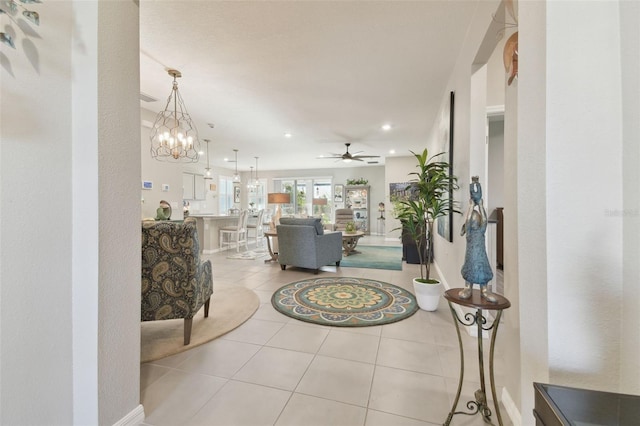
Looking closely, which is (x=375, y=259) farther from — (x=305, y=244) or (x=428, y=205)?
(x=428, y=205)

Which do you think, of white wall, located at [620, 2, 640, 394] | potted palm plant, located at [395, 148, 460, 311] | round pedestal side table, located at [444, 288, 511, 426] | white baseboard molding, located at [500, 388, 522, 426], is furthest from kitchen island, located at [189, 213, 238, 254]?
white wall, located at [620, 2, 640, 394]

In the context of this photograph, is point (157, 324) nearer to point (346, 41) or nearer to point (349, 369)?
point (349, 369)

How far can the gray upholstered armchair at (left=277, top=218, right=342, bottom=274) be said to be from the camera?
426cm

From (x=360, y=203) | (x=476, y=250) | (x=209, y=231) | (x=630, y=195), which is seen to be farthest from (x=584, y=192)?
(x=360, y=203)

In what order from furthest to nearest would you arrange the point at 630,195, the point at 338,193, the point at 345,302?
the point at 338,193 < the point at 345,302 < the point at 630,195

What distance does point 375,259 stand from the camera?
5.45 meters

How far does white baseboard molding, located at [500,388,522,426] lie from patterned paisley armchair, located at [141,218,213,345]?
7.08 feet

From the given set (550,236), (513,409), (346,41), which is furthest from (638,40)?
(346,41)

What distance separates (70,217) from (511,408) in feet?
7.75

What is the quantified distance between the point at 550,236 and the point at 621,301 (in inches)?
9.5

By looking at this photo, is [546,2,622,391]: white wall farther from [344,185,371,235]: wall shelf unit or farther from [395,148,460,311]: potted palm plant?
[344,185,371,235]: wall shelf unit

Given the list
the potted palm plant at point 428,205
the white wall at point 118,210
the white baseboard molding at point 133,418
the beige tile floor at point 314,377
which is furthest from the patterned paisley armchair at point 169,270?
the potted palm plant at point 428,205

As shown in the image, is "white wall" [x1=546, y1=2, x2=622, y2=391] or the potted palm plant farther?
the potted palm plant

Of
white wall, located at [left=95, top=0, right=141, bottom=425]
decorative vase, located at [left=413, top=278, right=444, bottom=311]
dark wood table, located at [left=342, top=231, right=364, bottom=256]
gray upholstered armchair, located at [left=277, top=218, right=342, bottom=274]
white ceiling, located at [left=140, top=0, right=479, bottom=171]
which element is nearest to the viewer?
white wall, located at [left=95, top=0, right=141, bottom=425]
